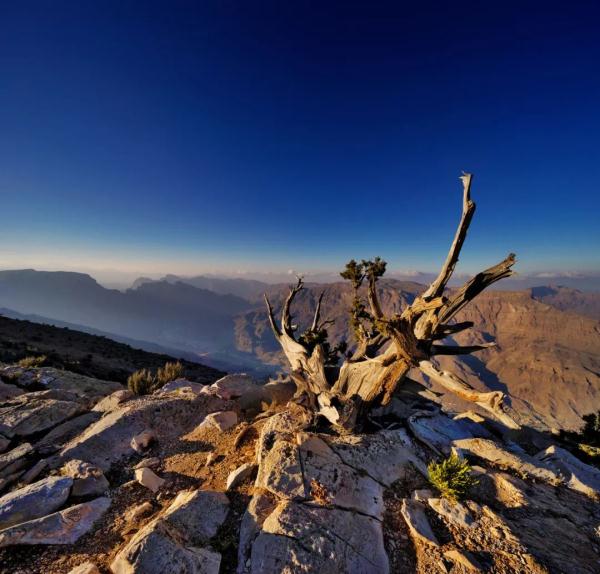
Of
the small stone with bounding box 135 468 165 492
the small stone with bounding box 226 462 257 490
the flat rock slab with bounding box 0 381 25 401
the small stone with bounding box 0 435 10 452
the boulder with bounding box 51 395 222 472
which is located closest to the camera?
the small stone with bounding box 226 462 257 490

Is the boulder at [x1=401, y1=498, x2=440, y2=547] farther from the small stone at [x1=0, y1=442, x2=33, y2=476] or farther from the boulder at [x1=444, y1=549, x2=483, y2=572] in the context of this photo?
the small stone at [x1=0, y1=442, x2=33, y2=476]

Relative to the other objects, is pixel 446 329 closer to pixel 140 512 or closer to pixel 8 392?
pixel 140 512

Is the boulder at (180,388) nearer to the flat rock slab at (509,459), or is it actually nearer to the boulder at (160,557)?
the boulder at (160,557)

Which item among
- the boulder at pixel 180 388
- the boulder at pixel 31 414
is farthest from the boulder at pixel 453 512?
the boulder at pixel 31 414

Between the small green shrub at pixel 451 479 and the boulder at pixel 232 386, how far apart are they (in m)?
6.99

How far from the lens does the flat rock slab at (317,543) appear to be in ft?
13.9

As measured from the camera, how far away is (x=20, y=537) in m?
4.36

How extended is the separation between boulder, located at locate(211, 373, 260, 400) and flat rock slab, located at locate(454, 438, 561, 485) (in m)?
7.50

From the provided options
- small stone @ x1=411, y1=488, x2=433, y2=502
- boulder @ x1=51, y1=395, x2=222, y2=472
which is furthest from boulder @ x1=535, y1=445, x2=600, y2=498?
boulder @ x1=51, y1=395, x2=222, y2=472

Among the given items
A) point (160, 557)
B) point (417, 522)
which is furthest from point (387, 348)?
point (160, 557)

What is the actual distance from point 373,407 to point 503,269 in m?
5.27

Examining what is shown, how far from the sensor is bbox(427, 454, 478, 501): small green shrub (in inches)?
225

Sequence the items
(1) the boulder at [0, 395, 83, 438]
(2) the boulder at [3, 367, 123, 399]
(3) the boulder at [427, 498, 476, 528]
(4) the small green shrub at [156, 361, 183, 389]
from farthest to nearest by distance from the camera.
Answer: (4) the small green shrub at [156, 361, 183, 389] < (2) the boulder at [3, 367, 123, 399] < (1) the boulder at [0, 395, 83, 438] < (3) the boulder at [427, 498, 476, 528]

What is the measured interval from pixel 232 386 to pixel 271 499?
6.21 metres
